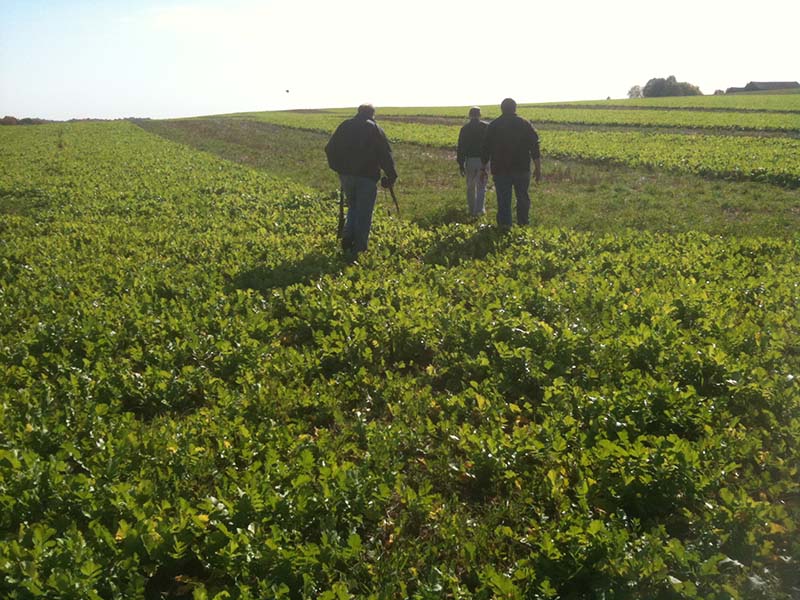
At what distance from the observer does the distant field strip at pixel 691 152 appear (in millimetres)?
17141

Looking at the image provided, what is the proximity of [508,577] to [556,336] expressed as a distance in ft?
9.37

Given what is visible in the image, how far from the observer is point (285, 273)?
8.27 meters

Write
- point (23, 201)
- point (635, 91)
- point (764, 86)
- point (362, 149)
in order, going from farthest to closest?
point (635, 91)
point (764, 86)
point (23, 201)
point (362, 149)

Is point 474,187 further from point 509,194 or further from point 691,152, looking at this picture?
point 691,152

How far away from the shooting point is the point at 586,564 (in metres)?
3.03

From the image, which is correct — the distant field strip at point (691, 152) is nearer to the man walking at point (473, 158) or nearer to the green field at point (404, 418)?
the man walking at point (473, 158)

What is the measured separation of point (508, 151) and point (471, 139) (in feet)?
6.86

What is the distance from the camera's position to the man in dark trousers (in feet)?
29.3

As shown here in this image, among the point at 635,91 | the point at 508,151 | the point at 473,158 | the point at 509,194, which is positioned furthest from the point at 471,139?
the point at 635,91

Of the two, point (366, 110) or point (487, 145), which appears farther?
point (487, 145)

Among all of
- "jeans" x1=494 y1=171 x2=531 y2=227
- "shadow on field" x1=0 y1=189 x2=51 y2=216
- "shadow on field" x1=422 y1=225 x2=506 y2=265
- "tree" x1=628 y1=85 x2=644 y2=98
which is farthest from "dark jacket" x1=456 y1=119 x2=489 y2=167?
"tree" x1=628 y1=85 x2=644 y2=98

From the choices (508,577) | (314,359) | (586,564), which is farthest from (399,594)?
(314,359)

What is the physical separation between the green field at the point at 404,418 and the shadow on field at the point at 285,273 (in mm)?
48

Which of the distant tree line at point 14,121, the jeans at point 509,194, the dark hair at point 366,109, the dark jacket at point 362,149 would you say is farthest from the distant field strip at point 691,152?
the distant tree line at point 14,121
